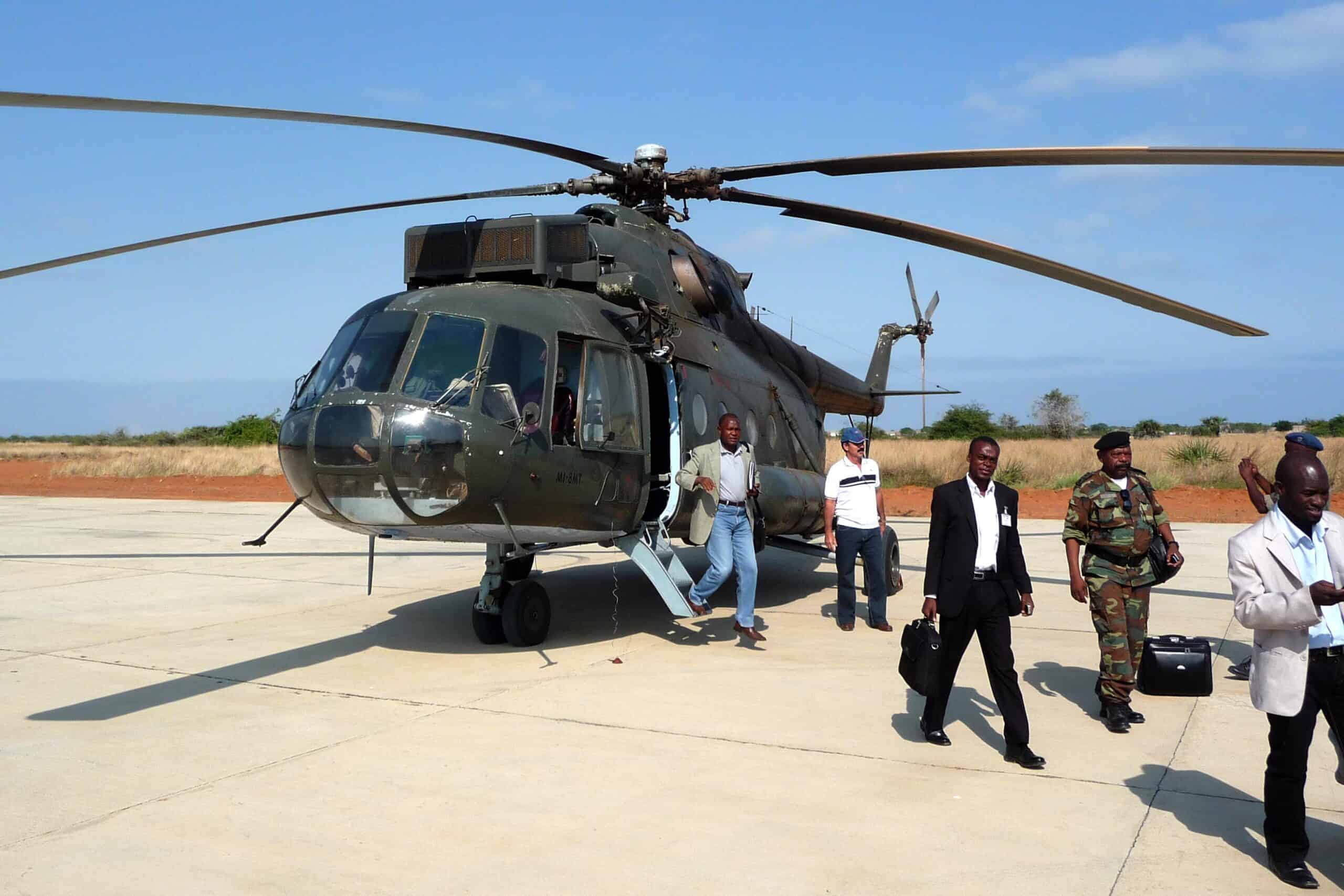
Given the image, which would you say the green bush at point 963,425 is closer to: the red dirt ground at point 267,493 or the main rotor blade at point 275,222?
the red dirt ground at point 267,493

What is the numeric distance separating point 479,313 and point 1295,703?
224 inches

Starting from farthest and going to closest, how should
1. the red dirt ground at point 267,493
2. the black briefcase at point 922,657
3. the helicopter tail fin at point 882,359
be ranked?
the red dirt ground at point 267,493, the helicopter tail fin at point 882,359, the black briefcase at point 922,657

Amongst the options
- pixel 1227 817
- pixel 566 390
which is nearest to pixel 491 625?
pixel 566 390

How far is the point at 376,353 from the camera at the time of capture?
766cm

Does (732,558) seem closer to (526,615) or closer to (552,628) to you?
(526,615)

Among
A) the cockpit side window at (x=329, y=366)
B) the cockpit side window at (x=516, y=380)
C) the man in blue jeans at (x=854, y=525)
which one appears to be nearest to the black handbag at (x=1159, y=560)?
the man in blue jeans at (x=854, y=525)

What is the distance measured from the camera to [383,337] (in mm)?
7738

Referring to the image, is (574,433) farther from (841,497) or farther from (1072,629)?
(1072,629)

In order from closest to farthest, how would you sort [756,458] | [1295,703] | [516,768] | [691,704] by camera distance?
[1295,703] → [516,768] → [691,704] → [756,458]

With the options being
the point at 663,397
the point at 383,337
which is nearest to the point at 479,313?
the point at 383,337

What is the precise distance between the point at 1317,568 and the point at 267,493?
99.7 ft

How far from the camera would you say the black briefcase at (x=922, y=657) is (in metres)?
5.81

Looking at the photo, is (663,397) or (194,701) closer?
(194,701)

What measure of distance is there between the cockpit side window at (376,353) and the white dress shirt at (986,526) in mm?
4053
